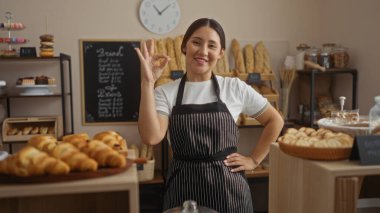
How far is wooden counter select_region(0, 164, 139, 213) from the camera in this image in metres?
0.79

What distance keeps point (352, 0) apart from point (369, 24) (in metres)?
0.31

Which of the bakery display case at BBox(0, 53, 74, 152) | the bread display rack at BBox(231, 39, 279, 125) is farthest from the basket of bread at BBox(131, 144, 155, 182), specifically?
the bread display rack at BBox(231, 39, 279, 125)

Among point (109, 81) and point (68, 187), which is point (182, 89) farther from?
point (109, 81)

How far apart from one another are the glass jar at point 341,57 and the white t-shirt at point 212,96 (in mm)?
1589

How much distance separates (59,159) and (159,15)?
8.15ft

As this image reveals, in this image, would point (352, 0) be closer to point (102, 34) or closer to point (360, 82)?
point (360, 82)

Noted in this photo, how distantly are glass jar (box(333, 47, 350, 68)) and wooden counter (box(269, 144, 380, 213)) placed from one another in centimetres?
199

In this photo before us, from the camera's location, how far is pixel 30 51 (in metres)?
2.79

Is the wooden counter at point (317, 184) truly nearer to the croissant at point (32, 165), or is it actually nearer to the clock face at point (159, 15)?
the croissant at point (32, 165)

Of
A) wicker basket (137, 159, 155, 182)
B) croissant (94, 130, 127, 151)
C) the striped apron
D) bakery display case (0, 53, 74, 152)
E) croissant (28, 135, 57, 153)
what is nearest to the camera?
croissant (28, 135, 57, 153)

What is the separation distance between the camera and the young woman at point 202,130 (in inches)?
57.6

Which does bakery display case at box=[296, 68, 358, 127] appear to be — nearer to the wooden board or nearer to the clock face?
the clock face

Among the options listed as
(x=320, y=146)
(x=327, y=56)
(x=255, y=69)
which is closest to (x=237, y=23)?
(x=255, y=69)

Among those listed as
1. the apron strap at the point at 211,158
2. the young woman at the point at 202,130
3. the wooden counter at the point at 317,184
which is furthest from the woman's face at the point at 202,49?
the wooden counter at the point at 317,184
